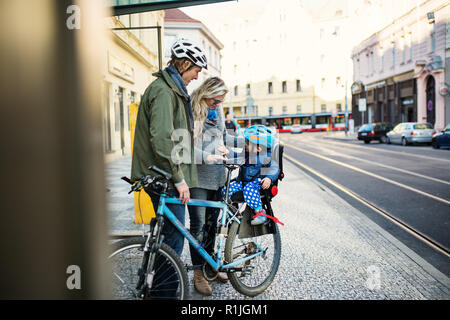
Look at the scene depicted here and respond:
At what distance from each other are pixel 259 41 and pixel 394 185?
66060 millimetres

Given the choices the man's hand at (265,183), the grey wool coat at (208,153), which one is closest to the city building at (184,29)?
the grey wool coat at (208,153)

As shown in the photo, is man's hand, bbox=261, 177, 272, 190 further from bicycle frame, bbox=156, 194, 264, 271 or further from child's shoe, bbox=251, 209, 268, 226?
bicycle frame, bbox=156, 194, 264, 271

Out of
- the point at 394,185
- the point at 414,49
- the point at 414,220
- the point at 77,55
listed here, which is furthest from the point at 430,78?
the point at 77,55

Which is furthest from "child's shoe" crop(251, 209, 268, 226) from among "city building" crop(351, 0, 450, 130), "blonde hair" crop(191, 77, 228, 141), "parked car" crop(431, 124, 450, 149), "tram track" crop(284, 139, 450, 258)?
"city building" crop(351, 0, 450, 130)

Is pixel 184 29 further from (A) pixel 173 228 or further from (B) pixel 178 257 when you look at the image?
(B) pixel 178 257

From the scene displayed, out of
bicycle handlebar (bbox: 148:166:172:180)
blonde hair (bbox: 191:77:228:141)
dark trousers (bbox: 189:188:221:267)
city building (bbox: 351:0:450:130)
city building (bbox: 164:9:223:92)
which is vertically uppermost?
city building (bbox: 164:9:223:92)

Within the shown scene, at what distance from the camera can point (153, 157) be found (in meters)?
2.75

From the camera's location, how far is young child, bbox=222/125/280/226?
11.4 feet

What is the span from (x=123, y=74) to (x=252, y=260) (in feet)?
53.4

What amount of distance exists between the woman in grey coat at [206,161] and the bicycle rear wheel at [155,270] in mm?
545

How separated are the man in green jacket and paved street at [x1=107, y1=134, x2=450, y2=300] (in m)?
0.45

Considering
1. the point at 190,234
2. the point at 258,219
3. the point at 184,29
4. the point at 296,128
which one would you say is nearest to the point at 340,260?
the point at 258,219

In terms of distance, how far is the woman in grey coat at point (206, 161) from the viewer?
3299 mm

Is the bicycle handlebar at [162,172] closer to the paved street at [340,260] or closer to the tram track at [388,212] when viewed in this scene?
the paved street at [340,260]
